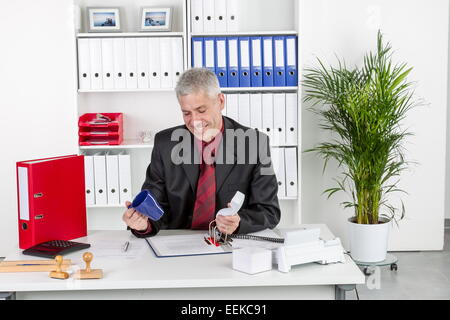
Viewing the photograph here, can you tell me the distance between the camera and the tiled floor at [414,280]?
11.7 ft

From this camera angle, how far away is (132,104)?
4453 mm

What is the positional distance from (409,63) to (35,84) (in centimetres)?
265

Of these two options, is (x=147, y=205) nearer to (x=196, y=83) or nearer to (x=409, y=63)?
(x=196, y=83)

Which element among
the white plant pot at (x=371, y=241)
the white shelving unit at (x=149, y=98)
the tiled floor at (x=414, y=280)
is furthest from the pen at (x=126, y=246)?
the white plant pot at (x=371, y=241)

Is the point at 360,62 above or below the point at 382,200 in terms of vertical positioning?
above

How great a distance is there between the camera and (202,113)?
2557 millimetres

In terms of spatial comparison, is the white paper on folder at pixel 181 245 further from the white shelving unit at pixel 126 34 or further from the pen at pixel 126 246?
the white shelving unit at pixel 126 34

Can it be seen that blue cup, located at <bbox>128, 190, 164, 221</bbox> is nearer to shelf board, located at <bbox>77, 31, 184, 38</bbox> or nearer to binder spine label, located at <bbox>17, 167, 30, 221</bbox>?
binder spine label, located at <bbox>17, 167, 30, 221</bbox>

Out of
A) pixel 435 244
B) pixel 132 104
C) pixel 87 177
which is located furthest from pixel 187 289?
pixel 435 244

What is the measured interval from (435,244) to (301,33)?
1840 millimetres

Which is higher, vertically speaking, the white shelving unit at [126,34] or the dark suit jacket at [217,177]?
the white shelving unit at [126,34]

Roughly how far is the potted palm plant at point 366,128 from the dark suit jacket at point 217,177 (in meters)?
1.42

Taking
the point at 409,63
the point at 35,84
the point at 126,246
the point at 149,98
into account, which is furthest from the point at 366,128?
the point at 35,84

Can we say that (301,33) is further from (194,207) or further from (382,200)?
(194,207)
